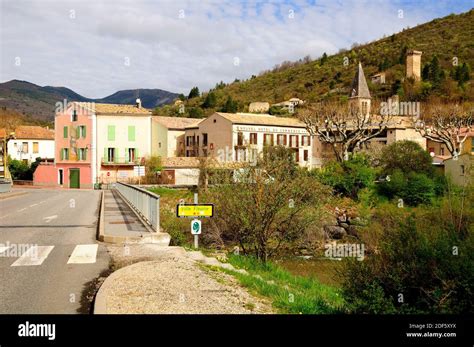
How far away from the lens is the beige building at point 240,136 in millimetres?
54906

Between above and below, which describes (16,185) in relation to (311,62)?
below

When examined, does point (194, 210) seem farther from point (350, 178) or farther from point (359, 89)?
point (359, 89)

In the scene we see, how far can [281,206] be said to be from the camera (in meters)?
15.1

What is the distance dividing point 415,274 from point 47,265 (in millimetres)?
6182

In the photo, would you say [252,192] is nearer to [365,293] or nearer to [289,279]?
[289,279]

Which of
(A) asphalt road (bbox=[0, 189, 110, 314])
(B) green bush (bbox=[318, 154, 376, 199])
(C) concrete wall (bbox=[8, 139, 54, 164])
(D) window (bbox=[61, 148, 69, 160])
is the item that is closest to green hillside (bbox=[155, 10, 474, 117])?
(C) concrete wall (bbox=[8, 139, 54, 164])

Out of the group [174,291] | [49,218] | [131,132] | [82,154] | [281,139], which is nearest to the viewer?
[174,291]

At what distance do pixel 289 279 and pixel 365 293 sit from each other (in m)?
3.81

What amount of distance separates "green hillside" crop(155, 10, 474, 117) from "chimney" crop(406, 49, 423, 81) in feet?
3.78

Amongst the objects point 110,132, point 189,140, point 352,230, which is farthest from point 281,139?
point 352,230

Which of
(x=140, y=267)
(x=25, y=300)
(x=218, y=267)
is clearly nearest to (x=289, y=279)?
(x=218, y=267)

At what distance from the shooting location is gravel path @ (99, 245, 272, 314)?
610cm

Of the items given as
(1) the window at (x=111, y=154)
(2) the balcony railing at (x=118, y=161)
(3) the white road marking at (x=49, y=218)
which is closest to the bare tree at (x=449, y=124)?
(2) the balcony railing at (x=118, y=161)

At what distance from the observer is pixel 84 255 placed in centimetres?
1009
